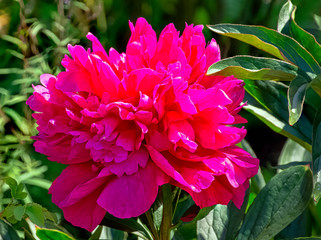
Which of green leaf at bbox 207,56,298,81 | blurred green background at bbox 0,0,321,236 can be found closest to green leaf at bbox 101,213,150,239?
green leaf at bbox 207,56,298,81

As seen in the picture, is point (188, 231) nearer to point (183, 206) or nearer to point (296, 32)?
point (183, 206)

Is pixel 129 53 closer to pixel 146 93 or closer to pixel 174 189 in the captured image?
pixel 146 93

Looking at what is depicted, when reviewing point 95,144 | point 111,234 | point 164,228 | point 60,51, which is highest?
point 95,144

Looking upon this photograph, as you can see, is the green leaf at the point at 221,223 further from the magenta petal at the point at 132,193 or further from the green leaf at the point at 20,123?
the green leaf at the point at 20,123

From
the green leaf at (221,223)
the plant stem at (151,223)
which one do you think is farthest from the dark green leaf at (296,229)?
the plant stem at (151,223)

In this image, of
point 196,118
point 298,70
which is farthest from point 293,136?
point 196,118

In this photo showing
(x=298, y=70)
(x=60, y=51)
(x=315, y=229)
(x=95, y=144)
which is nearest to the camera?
(x=95, y=144)

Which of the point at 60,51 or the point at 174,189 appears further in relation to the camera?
the point at 60,51
